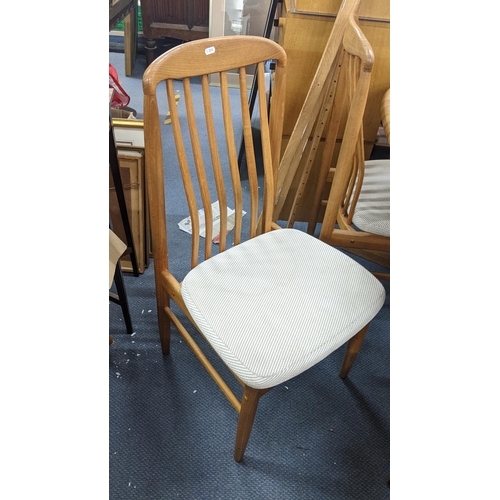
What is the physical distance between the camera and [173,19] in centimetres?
331

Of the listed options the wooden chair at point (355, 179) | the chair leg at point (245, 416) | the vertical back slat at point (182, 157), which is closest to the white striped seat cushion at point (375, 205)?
the wooden chair at point (355, 179)

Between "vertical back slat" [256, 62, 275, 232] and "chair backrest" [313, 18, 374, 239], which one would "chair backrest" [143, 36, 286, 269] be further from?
"chair backrest" [313, 18, 374, 239]

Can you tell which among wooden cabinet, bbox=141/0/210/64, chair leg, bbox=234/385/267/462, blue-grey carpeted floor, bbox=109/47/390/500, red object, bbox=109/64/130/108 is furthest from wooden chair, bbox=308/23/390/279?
A: wooden cabinet, bbox=141/0/210/64

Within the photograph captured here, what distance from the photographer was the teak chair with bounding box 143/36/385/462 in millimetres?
1015

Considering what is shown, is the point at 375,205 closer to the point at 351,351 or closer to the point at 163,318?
the point at 351,351

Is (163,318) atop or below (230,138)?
below

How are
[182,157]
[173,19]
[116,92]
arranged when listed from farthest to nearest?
[173,19] → [116,92] → [182,157]

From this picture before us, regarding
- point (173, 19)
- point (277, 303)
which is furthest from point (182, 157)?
point (173, 19)

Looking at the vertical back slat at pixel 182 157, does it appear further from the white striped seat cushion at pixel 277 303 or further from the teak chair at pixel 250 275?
the white striped seat cushion at pixel 277 303

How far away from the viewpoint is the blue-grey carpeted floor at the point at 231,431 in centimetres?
125

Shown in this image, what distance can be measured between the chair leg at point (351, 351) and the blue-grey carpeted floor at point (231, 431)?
0.19ft

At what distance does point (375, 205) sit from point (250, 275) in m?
0.61

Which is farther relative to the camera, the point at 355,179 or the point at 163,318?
the point at 355,179
